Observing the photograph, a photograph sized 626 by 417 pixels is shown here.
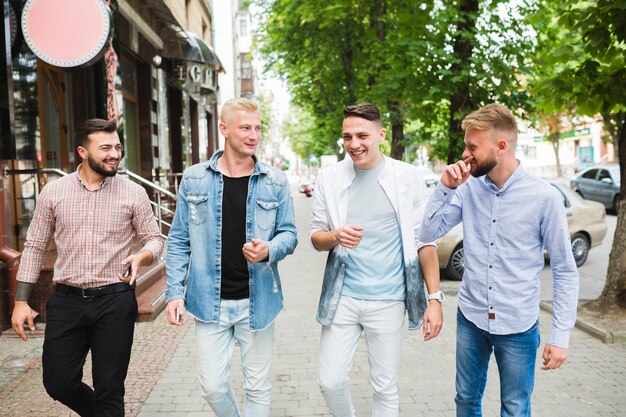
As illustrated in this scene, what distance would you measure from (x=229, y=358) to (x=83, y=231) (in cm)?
107

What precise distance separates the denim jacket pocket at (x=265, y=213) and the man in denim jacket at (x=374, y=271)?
0.94 feet

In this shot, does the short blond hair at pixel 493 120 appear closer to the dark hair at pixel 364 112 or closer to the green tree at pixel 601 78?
the dark hair at pixel 364 112

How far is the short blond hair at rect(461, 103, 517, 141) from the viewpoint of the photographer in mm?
3006

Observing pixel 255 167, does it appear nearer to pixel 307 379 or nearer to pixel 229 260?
pixel 229 260

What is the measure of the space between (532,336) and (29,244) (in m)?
2.75

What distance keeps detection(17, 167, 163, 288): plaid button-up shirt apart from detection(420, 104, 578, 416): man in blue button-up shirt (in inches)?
71.1

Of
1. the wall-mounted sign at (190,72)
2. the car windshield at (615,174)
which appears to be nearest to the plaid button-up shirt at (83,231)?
the wall-mounted sign at (190,72)

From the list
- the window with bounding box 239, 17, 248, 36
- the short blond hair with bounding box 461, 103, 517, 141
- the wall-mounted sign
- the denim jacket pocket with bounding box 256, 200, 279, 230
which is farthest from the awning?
the window with bounding box 239, 17, 248, 36

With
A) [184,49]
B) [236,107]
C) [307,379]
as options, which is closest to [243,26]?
[184,49]

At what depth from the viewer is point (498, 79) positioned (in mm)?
11172

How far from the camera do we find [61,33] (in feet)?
22.5

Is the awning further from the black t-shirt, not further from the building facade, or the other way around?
the black t-shirt

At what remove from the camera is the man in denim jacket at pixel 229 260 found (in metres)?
3.42

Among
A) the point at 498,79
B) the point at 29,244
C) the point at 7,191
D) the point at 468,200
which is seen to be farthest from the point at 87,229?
the point at 498,79
